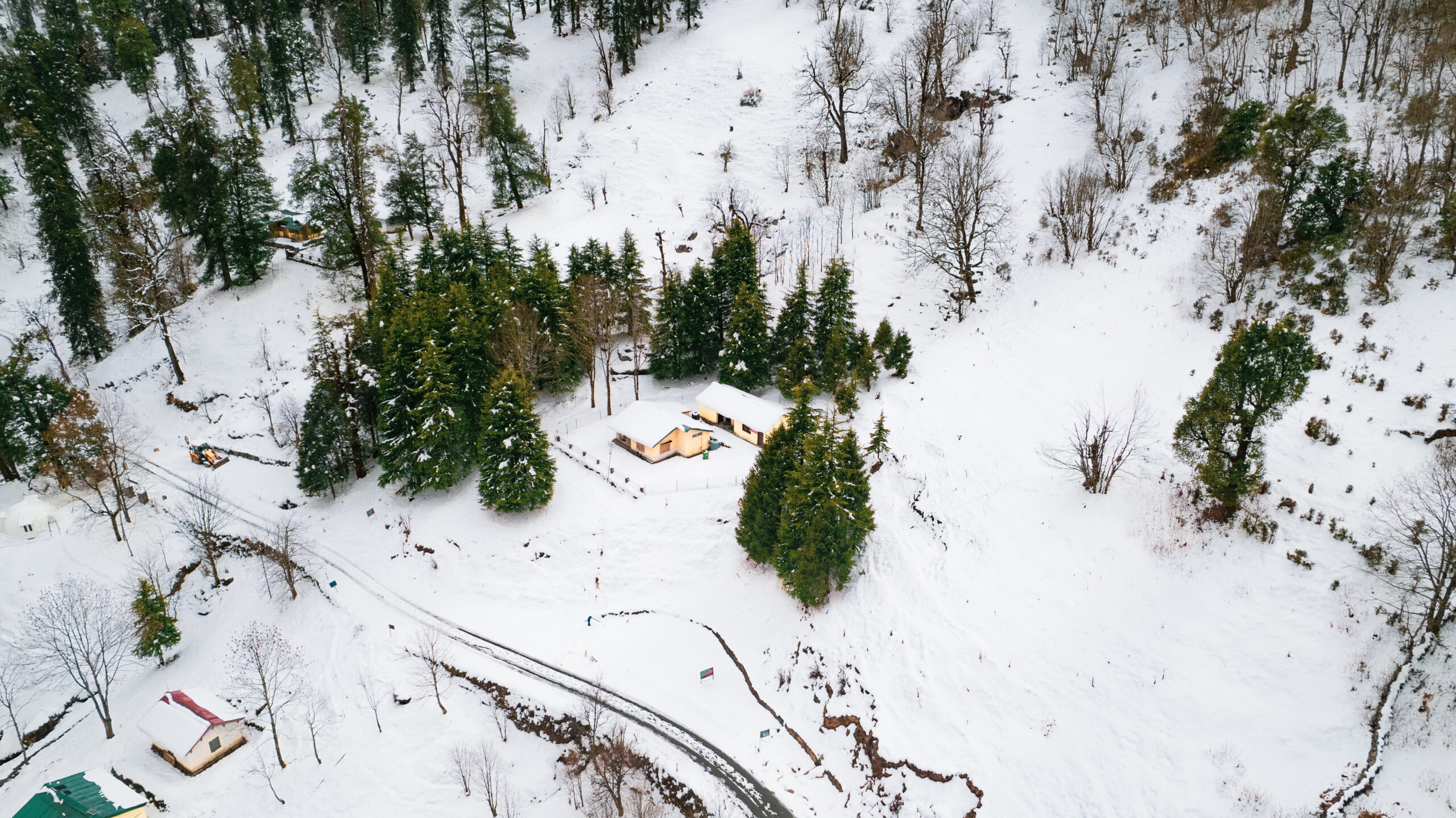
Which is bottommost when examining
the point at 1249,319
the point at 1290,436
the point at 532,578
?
the point at 532,578

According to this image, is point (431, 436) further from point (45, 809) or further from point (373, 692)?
point (45, 809)

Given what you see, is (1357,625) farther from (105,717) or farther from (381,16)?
(381,16)

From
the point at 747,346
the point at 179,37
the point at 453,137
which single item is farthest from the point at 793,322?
the point at 179,37

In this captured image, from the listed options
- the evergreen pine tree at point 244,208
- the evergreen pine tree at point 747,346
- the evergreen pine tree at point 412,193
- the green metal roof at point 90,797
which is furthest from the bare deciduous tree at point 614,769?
the evergreen pine tree at point 244,208

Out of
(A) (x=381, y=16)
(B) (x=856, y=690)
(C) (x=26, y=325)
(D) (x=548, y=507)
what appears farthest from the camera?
(A) (x=381, y=16)

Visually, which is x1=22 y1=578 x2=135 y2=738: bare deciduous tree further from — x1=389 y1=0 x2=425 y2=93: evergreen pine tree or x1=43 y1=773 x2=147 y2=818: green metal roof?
x1=389 y1=0 x2=425 y2=93: evergreen pine tree

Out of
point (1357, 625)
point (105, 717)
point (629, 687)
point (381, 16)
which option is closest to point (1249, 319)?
point (1357, 625)

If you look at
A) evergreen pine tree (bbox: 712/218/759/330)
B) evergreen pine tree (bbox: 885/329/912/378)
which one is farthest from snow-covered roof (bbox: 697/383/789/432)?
evergreen pine tree (bbox: 885/329/912/378)
